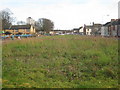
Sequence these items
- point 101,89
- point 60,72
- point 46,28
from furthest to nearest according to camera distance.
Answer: point 46,28 < point 60,72 < point 101,89

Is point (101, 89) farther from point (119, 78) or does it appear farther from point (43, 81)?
point (43, 81)

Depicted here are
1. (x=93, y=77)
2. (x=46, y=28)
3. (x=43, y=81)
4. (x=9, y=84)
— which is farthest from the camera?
(x=46, y=28)

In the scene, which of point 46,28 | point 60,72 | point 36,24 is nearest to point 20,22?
point 36,24

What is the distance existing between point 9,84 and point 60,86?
6.13ft

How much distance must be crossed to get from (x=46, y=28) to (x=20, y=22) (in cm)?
1797

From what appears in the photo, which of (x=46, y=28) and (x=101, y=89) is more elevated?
(x=46, y=28)

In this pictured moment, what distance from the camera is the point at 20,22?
89.2 meters

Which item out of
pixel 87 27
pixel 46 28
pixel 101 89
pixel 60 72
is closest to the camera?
pixel 101 89

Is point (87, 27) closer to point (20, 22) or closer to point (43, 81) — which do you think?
point (20, 22)

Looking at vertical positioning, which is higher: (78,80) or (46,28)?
(46,28)

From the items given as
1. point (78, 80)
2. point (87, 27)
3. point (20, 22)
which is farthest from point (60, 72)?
point (87, 27)

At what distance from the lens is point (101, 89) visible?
16.0 feet

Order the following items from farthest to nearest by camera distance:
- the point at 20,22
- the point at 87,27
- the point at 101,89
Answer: the point at 87,27, the point at 20,22, the point at 101,89

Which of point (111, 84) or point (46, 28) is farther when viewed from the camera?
point (46, 28)
